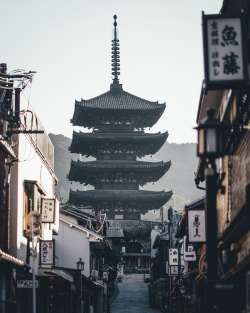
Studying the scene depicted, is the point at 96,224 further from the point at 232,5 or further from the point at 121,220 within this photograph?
the point at 232,5

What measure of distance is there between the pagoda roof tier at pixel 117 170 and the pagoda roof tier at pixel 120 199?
5.58ft

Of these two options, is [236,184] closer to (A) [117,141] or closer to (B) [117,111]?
(A) [117,141]

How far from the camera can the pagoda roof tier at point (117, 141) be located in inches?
2980

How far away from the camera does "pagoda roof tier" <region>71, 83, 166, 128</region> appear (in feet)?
253

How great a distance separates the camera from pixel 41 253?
29.3 m

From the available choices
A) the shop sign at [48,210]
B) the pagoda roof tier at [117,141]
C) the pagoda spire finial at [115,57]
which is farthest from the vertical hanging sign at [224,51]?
the pagoda spire finial at [115,57]

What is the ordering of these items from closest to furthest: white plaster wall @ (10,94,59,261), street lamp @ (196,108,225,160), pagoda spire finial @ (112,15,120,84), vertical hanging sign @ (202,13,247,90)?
street lamp @ (196,108,225,160), vertical hanging sign @ (202,13,247,90), white plaster wall @ (10,94,59,261), pagoda spire finial @ (112,15,120,84)

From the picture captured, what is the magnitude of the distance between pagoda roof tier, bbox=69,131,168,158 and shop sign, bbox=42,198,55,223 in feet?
146

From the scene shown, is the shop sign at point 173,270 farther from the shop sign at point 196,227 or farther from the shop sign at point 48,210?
the shop sign at point 196,227

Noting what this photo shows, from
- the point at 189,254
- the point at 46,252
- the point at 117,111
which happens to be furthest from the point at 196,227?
the point at 117,111

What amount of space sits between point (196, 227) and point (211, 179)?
1281 centimetres

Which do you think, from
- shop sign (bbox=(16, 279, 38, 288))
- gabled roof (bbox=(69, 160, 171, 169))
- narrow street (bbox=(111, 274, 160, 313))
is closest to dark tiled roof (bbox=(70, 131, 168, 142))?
gabled roof (bbox=(69, 160, 171, 169))

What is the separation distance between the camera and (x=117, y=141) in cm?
7688

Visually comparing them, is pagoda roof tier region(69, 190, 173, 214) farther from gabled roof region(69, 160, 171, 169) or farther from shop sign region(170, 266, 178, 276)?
shop sign region(170, 266, 178, 276)
